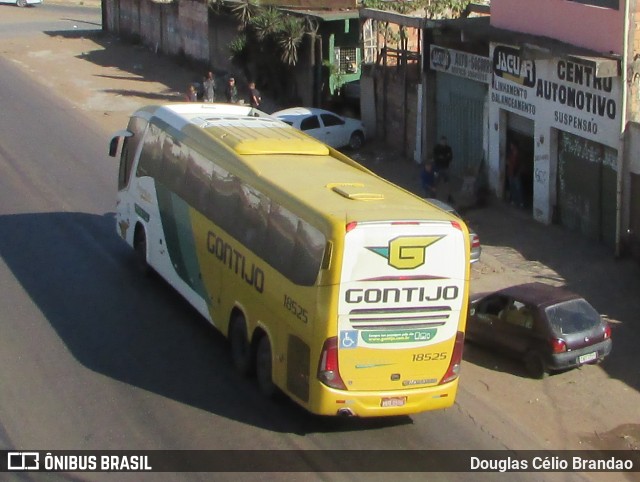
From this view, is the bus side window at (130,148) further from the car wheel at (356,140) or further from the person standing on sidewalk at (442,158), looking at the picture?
the car wheel at (356,140)

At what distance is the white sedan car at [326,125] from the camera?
95.2 feet

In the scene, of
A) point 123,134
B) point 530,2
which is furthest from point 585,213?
point 123,134

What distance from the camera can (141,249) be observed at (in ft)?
59.9

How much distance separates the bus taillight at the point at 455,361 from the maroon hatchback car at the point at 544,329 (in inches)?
109

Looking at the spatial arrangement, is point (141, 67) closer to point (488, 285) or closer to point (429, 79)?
point (429, 79)

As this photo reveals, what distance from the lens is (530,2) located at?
22.8 meters

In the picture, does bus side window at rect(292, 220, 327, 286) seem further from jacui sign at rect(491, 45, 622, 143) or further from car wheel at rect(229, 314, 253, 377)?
jacui sign at rect(491, 45, 622, 143)

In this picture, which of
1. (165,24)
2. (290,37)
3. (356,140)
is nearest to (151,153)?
(356,140)

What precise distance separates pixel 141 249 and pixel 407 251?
7322 mm

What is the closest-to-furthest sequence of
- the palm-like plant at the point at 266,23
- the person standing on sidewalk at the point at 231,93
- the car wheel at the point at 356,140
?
the car wheel at the point at 356,140 < the person standing on sidewalk at the point at 231,93 < the palm-like plant at the point at 266,23

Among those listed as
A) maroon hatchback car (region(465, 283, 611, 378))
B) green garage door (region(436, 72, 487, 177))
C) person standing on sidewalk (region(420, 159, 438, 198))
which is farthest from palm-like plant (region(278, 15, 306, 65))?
maroon hatchback car (region(465, 283, 611, 378))

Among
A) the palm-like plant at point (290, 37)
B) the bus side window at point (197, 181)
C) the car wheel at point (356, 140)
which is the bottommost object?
the car wheel at point (356, 140)

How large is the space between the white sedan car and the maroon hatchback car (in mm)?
13487

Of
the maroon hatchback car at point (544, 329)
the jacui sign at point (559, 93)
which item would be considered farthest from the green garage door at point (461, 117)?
the maroon hatchback car at point (544, 329)
